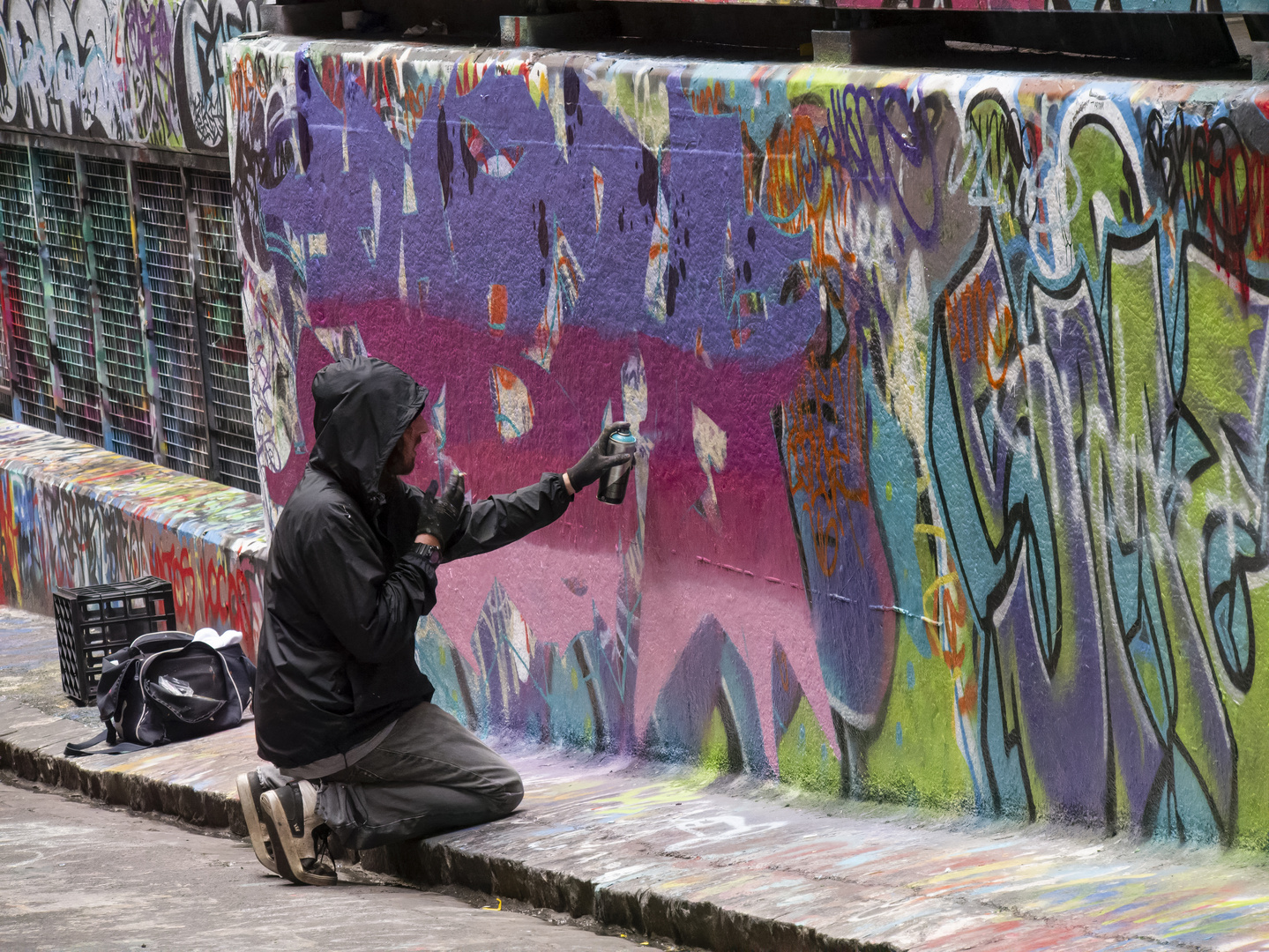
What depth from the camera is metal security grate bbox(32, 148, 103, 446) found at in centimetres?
1031

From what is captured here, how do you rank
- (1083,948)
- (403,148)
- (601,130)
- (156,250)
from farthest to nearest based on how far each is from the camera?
(156,250) < (403,148) < (601,130) < (1083,948)

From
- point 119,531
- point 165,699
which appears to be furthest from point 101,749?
point 119,531

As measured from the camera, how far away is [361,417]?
5246 mm

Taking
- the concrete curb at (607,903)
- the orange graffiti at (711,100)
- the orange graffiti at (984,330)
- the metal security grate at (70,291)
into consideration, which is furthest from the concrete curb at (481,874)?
the metal security grate at (70,291)

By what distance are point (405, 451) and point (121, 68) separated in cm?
486

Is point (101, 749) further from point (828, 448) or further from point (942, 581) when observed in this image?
point (942, 581)

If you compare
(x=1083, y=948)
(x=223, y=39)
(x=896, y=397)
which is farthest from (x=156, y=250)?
(x=1083, y=948)

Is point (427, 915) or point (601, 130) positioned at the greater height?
point (601, 130)

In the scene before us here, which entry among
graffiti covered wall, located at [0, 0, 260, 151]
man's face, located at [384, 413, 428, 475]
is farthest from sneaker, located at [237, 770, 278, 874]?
graffiti covered wall, located at [0, 0, 260, 151]

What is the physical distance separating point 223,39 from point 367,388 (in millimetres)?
3748

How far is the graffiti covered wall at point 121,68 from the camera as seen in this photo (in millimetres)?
8547

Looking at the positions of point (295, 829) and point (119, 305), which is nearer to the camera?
point (295, 829)

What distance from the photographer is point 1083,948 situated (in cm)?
387

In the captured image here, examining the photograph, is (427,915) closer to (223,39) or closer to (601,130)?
(601,130)
